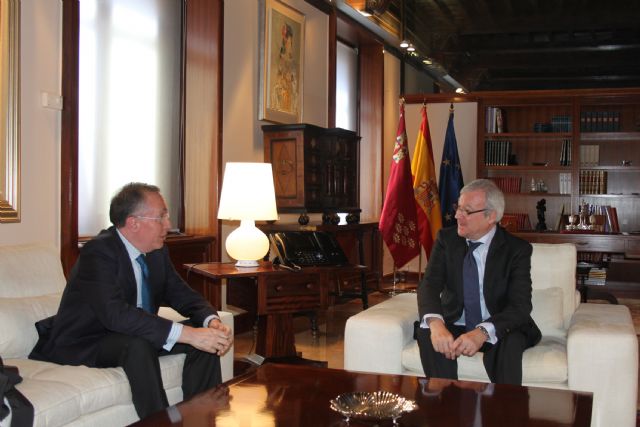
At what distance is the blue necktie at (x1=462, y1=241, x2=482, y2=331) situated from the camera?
3.25 meters

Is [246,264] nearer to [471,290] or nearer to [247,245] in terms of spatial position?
[247,245]

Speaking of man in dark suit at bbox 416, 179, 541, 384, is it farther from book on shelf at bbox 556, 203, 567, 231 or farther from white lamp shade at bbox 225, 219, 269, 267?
book on shelf at bbox 556, 203, 567, 231

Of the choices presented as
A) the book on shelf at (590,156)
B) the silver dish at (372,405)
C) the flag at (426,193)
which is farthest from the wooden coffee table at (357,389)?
the book on shelf at (590,156)

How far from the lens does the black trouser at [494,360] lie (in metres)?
2.98

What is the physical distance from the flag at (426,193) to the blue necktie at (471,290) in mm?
4835

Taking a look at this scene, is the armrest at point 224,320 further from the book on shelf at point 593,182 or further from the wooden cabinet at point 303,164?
the book on shelf at point 593,182

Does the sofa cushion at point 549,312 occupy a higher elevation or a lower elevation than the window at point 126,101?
lower

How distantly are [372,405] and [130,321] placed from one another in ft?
3.69

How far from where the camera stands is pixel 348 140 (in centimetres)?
740

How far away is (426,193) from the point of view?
27.0ft

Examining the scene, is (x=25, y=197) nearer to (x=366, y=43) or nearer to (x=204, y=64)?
(x=204, y=64)

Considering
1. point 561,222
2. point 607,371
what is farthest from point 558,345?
point 561,222

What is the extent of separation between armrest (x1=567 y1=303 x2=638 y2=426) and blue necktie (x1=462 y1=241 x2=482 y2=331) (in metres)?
0.43

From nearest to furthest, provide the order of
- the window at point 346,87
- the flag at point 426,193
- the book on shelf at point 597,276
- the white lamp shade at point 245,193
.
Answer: the white lamp shade at point 245,193 < the book on shelf at point 597,276 < the flag at point 426,193 < the window at point 346,87
